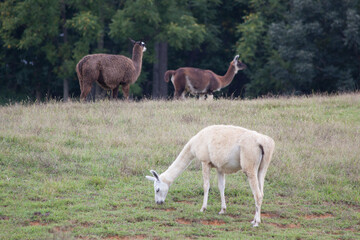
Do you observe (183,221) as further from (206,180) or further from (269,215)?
(269,215)

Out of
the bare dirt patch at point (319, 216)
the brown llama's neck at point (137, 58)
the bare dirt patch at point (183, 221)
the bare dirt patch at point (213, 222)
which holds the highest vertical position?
the brown llama's neck at point (137, 58)

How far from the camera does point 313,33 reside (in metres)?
26.4

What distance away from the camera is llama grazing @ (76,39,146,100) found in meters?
15.8

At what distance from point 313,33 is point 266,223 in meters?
20.7

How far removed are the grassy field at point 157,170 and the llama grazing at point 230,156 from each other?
1.31ft

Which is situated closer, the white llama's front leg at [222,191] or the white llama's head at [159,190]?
the white llama's front leg at [222,191]

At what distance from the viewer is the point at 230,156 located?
7.41 metres

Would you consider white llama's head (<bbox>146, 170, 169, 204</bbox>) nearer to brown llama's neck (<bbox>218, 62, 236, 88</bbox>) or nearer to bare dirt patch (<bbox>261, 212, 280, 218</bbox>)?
bare dirt patch (<bbox>261, 212, 280, 218</bbox>)

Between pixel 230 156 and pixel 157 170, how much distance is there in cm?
250

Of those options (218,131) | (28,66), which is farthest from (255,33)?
(218,131)

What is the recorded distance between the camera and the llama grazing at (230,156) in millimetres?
7152

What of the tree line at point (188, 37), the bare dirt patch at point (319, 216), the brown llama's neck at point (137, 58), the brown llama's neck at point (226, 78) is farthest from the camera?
the tree line at point (188, 37)

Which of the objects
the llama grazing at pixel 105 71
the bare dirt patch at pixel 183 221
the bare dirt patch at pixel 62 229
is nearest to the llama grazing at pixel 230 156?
the bare dirt patch at pixel 183 221

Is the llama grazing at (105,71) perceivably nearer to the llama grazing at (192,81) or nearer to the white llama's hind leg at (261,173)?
the llama grazing at (192,81)
